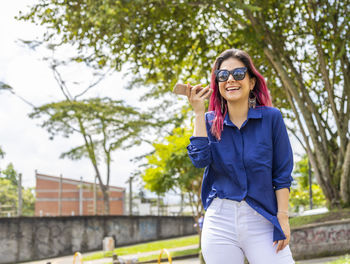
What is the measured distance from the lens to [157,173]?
17656 mm

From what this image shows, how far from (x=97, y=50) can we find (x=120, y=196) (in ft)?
43.0

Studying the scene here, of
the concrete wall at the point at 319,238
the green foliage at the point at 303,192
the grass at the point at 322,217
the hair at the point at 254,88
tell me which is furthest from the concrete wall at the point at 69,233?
the hair at the point at 254,88

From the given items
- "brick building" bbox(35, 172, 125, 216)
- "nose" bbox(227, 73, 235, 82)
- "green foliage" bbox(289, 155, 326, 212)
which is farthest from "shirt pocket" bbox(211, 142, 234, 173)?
"green foliage" bbox(289, 155, 326, 212)

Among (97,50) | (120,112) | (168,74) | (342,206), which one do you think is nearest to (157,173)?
(168,74)

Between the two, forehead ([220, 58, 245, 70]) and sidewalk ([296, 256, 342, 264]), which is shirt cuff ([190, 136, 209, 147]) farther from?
sidewalk ([296, 256, 342, 264])

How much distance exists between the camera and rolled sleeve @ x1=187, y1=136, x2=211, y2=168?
240 cm

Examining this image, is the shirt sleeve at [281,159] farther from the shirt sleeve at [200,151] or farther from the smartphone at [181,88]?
the smartphone at [181,88]

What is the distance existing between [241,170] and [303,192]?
27.8 m

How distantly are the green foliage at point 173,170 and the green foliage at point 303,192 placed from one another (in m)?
10.9

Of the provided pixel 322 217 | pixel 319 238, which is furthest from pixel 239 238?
pixel 322 217

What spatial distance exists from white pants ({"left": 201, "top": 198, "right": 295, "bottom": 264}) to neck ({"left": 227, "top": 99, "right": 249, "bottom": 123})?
0.48m

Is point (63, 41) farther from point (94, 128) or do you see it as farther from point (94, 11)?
point (94, 128)

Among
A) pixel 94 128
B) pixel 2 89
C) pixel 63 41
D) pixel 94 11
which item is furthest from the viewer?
pixel 94 128

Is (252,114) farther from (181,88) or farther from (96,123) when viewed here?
(96,123)
